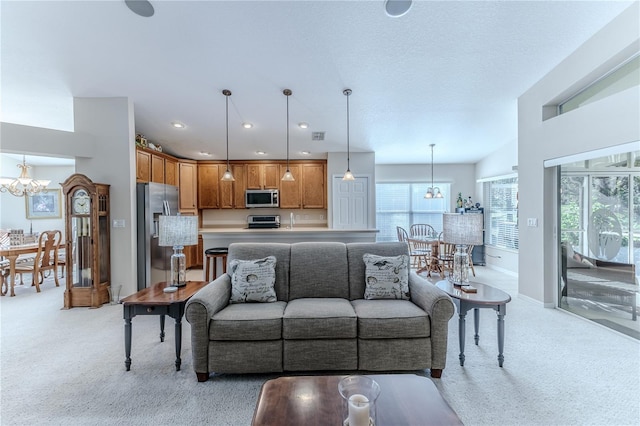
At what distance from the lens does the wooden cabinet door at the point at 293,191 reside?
6531mm

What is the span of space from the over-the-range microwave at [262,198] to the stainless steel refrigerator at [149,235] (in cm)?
212

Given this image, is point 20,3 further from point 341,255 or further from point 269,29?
point 341,255

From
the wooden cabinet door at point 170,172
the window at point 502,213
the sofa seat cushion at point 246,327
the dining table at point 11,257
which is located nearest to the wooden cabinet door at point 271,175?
the wooden cabinet door at point 170,172

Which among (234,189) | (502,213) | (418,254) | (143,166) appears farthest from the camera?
(234,189)

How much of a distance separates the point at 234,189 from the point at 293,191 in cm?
139

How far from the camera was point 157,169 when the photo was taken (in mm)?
5250

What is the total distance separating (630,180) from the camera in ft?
9.42

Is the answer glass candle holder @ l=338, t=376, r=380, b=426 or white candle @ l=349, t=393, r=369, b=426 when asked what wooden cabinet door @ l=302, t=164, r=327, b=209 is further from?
white candle @ l=349, t=393, r=369, b=426

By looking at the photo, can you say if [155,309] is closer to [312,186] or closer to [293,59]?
[293,59]

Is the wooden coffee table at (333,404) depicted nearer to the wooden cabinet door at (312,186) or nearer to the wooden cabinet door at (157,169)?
the wooden cabinet door at (157,169)

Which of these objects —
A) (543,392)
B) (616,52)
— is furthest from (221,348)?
(616,52)

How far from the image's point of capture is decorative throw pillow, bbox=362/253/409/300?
8.48 ft

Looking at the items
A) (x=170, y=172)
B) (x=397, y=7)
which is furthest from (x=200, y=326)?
(x=170, y=172)

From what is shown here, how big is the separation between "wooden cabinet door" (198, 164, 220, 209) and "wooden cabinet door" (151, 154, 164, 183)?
45.1 inches
